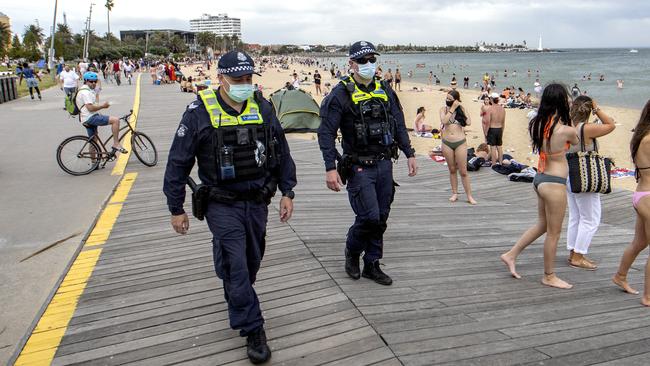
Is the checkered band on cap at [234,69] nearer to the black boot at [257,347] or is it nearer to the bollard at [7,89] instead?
the black boot at [257,347]

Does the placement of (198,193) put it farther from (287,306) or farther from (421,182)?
(421,182)

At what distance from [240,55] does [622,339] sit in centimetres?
313

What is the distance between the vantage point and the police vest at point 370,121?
4.05 meters

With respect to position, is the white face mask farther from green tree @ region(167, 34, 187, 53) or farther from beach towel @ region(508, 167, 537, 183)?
green tree @ region(167, 34, 187, 53)

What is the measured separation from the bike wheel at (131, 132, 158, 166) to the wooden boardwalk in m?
3.03

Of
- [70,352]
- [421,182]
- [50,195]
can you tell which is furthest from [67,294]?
[421,182]

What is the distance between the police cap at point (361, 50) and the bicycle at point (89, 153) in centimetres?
590

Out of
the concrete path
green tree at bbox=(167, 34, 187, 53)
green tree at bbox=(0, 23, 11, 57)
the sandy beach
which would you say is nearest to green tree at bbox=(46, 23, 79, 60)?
green tree at bbox=(0, 23, 11, 57)

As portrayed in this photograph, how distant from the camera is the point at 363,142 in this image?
404 cm

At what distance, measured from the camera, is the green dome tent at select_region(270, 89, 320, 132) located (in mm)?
14758

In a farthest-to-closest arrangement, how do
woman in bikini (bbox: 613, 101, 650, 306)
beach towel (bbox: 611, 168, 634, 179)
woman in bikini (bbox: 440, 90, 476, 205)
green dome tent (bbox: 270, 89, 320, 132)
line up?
green dome tent (bbox: 270, 89, 320, 132) → beach towel (bbox: 611, 168, 634, 179) → woman in bikini (bbox: 440, 90, 476, 205) → woman in bikini (bbox: 613, 101, 650, 306)

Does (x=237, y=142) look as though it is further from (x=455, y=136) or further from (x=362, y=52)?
(x=455, y=136)

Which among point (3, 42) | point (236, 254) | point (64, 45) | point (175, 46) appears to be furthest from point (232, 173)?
point (175, 46)

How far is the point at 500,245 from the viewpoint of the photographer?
5.54 m
